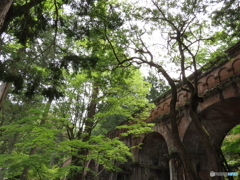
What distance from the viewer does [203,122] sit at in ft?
25.1

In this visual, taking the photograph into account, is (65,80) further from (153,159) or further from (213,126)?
(153,159)

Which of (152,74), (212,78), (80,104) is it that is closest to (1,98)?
(80,104)

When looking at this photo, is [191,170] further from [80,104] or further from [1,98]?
[1,98]

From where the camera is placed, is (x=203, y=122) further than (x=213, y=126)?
No

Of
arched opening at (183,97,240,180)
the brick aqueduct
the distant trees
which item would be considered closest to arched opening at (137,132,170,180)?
the brick aqueduct

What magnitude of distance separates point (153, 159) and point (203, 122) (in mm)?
4835

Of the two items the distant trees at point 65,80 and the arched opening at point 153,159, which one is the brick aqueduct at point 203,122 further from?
the distant trees at point 65,80

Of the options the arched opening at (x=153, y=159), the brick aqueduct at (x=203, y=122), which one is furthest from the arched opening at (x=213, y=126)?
the arched opening at (x=153, y=159)

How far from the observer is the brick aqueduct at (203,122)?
638 cm

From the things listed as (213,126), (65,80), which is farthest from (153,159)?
(65,80)

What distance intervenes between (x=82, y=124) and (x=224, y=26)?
6929 millimetres

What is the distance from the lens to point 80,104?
802 cm

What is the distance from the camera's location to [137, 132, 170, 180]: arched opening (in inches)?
407

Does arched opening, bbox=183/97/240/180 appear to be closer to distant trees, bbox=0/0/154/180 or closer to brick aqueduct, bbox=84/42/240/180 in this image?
brick aqueduct, bbox=84/42/240/180
